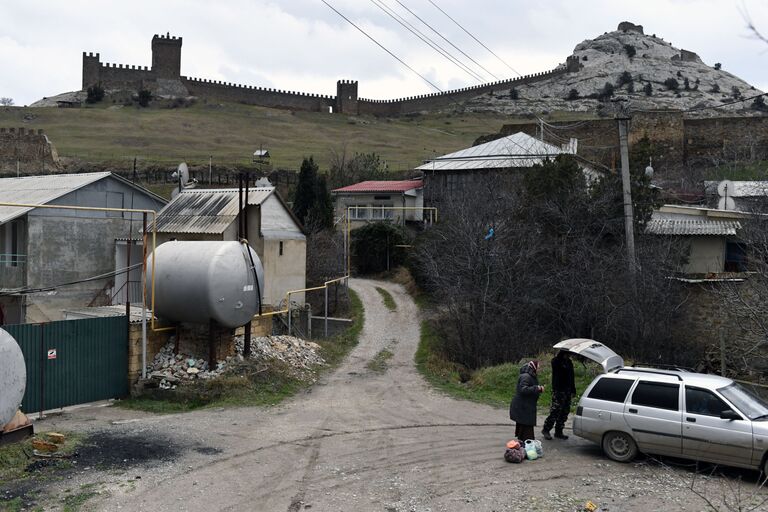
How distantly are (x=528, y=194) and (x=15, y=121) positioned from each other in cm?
7688

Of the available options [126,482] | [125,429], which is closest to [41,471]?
[126,482]

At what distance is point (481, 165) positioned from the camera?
36062 mm

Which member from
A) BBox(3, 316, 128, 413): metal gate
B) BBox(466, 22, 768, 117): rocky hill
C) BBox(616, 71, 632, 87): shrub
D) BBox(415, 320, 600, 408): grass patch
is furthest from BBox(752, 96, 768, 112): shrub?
BBox(3, 316, 128, 413): metal gate

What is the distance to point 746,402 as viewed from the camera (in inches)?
376

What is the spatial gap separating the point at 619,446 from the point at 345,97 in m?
108

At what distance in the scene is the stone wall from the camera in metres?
56.9

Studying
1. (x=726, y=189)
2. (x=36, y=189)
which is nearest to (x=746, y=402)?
(x=36, y=189)

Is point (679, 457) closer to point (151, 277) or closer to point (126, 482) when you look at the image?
point (126, 482)

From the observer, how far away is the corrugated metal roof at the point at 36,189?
2027cm

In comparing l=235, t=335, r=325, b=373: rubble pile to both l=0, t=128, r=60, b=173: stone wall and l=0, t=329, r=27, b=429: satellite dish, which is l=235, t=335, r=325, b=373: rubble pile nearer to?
l=0, t=329, r=27, b=429: satellite dish

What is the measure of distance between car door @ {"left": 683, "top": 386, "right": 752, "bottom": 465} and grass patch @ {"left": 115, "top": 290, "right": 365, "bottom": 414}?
26.8 ft

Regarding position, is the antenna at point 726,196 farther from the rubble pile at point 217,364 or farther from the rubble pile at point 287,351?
the rubble pile at point 217,364

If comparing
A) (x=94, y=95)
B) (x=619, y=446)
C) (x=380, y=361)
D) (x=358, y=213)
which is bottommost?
(x=380, y=361)

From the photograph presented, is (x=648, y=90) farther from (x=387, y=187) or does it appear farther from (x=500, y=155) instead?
(x=500, y=155)
